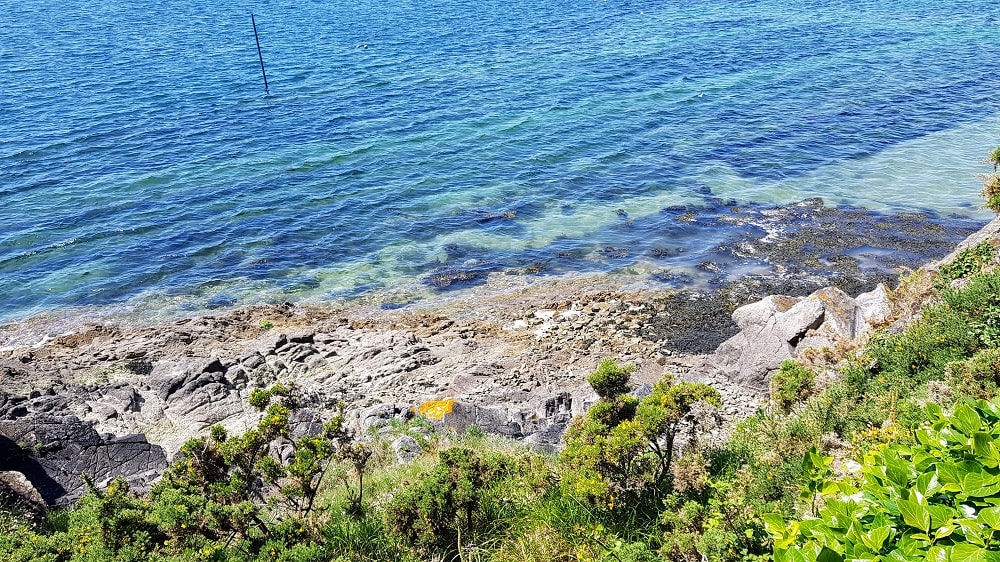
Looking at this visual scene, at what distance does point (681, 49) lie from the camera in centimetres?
4697

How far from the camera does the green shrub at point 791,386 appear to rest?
35.3 feet

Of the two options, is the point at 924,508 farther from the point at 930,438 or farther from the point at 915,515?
the point at 930,438

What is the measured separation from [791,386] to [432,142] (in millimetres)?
24681

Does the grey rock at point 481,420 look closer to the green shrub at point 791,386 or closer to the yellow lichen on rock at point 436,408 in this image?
the yellow lichen on rock at point 436,408

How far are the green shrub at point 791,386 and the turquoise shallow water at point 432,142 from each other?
1114cm

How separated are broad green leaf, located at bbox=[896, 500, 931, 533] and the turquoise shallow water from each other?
19095mm

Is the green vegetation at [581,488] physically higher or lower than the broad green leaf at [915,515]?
lower

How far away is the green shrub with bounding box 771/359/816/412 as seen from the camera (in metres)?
10.8

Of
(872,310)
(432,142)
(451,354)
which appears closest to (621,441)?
(872,310)

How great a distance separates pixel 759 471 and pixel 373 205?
2104cm

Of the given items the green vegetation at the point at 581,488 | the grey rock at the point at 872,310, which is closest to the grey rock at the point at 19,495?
the green vegetation at the point at 581,488

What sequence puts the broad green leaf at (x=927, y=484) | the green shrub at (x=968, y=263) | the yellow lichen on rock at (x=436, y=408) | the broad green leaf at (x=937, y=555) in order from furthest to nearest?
the yellow lichen on rock at (x=436, y=408) < the green shrub at (x=968, y=263) < the broad green leaf at (x=927, y=484) < the broad green leaf at (x=937, y=555)

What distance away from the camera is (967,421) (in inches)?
143

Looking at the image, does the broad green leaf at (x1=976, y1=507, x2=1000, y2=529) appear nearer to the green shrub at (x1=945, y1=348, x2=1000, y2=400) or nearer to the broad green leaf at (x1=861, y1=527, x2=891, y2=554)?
the broad green leaf at (x1=861, y1=527, x2=891, y2=554)
